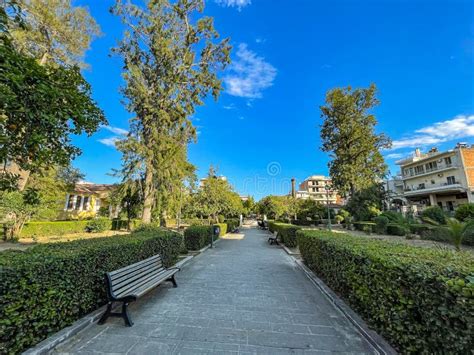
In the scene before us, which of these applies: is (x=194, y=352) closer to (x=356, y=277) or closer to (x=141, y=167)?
(x=356, y=277)

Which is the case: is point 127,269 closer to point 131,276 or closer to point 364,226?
point 131,276

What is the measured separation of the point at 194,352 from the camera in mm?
2598

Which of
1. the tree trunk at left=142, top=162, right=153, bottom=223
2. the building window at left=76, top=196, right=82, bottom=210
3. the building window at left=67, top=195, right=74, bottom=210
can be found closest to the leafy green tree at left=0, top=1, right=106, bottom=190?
the tree trunk at left=142, top=162, right=153, bottom=223

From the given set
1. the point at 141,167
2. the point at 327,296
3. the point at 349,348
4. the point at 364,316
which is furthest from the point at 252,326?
the point at 141,167

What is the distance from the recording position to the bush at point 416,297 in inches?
68.4

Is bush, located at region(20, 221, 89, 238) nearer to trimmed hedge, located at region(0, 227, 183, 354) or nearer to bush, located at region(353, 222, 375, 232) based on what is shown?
trimmed hedge, located at region(0, 227, 183, 354)

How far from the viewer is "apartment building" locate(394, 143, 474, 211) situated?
29.3 metres

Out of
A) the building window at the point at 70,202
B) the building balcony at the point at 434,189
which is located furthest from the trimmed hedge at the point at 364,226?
the building window at the point at 70,202

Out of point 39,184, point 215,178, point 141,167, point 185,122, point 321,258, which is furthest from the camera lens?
point 215,178

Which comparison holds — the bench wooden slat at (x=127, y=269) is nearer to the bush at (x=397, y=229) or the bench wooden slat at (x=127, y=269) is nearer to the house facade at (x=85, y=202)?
the bush at (x=397, y=229)

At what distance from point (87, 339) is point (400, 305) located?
3955 mm

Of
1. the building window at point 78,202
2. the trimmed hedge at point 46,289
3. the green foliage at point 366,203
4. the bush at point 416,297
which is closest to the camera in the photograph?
the bush at point 416,297

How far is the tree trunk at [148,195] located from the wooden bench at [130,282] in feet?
27.6

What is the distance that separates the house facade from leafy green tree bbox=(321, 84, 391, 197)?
2798 cm
